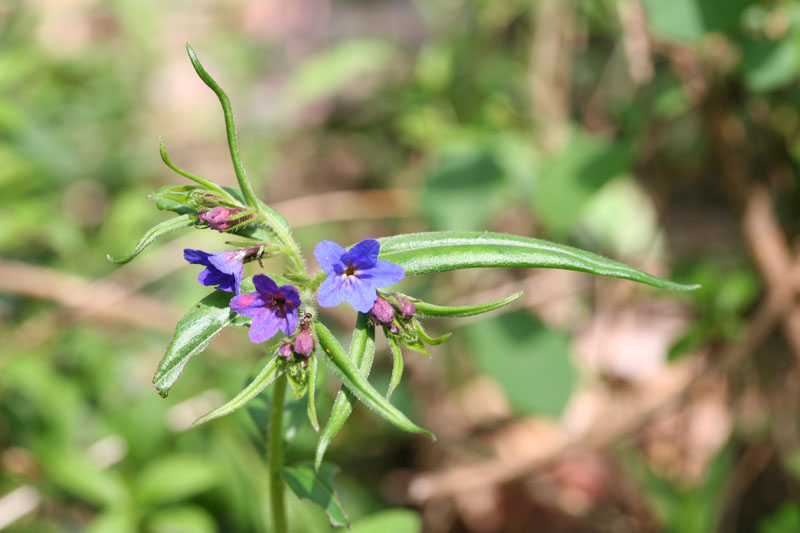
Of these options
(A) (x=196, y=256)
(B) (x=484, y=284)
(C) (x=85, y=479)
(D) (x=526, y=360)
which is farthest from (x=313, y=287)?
(B) (x=484, y=284)

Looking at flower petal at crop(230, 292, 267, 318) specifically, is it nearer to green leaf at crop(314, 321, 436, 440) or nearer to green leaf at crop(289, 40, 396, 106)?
green leaf at crop(314, 321, 436, 440)

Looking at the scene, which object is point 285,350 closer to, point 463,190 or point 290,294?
point 290,294

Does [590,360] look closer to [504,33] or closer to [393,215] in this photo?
[393,215]

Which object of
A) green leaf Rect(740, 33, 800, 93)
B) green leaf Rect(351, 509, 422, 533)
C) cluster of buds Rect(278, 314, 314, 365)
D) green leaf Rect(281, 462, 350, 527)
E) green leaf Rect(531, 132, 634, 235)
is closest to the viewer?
cluster of buds Rect(278, 314, 314, 365)

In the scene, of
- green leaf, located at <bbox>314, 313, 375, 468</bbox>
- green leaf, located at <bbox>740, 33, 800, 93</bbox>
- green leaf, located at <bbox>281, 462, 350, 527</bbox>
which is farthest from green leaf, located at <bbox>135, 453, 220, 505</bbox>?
green leaf, located at <bbox>740, 33, 800, 93</bbox>

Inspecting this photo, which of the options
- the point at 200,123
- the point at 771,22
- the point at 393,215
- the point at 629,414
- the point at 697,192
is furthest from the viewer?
the point at 200,123

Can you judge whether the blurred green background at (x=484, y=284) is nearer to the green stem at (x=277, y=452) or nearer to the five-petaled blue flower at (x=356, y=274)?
the green stem at (x=277, y=452)

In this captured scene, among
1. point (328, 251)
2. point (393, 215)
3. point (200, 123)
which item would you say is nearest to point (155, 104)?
point (200, 123)
